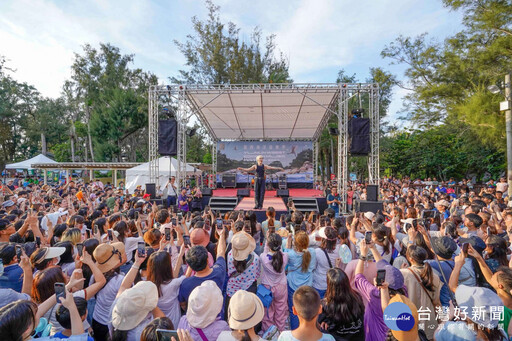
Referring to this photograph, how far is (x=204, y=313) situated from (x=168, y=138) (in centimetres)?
995

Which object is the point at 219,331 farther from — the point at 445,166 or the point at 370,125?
the point at 445,166

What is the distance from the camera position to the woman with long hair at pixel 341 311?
6.32ft

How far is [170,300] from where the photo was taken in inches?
88.2

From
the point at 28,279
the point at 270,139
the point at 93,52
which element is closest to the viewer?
the point at 28,279

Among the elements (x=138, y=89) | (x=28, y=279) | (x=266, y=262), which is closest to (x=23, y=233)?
(x=28, y=279)

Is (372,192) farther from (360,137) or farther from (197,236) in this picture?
(197,236)

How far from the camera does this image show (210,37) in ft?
82.7

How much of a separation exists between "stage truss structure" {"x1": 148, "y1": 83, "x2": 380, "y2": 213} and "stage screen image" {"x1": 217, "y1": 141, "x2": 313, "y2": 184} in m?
1.07

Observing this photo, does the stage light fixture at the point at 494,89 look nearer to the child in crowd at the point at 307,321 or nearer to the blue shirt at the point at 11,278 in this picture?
the child in crowd at the point at 307,321

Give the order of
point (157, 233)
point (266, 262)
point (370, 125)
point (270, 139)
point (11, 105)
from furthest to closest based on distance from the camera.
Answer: point (11, 105), point (270, 139), point (370, 125), point (157, 233), point (266, 262)

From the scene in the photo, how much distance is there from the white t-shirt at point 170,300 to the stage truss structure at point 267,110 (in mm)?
8518

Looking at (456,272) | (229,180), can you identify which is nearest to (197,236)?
(456,272)

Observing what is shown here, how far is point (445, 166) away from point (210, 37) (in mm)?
22064

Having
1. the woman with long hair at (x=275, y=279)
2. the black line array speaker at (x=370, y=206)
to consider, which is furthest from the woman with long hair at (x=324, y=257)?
the black line array speaker at (x=370, y=206)
